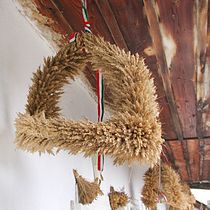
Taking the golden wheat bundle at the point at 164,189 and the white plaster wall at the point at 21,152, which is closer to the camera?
the white plaster wall at the point at 21,152

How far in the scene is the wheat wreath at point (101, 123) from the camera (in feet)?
1.41

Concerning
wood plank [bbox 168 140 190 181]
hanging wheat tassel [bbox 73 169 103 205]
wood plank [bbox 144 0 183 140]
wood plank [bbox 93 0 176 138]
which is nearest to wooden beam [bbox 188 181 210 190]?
wood plank [bbox 168 140 190 181]

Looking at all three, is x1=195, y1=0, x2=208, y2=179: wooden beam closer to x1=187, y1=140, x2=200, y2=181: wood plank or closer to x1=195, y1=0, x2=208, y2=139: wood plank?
x1=195, y1=0, x2=208, y2=139: wood plank

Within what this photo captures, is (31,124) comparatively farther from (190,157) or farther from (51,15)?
(190,157)

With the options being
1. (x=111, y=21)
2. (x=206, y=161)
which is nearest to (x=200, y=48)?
(x=111, y=21)

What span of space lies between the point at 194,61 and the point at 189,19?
0.20 m

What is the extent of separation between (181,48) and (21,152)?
0.49 meters

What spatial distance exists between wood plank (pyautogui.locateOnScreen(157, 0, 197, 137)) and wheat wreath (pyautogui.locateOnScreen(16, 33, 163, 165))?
245mm

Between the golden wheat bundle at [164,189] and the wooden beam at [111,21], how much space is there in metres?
0.83

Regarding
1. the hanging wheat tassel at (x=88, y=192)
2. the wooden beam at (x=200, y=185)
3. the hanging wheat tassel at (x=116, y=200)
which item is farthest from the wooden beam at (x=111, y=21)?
the wooden beam at (x=200, y=185)

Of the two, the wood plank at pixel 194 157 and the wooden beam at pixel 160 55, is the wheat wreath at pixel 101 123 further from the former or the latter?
the wood plank at pixel 194 157

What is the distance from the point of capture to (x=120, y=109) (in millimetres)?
474

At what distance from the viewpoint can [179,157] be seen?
2096 millimetres

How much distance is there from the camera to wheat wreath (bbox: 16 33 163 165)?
43cm
